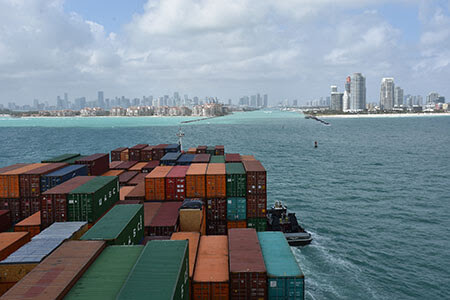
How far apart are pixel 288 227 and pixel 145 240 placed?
21.2 metres

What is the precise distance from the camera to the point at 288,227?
3919 cm

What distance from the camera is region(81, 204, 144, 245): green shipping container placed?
19006mm

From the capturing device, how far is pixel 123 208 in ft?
81.7

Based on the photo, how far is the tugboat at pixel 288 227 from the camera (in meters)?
36.6

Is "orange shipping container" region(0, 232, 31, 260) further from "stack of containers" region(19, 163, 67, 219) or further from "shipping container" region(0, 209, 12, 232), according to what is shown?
"stack of containers" region(19, 163, 67, 219)

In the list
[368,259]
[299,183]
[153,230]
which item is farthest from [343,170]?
[153,230]

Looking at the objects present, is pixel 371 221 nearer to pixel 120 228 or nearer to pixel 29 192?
pixel 120 228

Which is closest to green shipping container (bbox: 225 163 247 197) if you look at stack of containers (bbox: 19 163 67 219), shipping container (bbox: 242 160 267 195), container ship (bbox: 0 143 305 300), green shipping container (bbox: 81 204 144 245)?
container ship (bbox: 0 143 305 300)

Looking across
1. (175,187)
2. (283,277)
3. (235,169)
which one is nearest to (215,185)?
(235,169)

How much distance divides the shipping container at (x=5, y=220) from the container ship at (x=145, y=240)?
0.11m

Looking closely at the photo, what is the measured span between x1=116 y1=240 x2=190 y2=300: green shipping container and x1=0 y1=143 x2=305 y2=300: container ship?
0.15 ft

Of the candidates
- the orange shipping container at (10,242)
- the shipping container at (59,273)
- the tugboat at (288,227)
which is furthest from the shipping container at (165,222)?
the tugboat at (288,227)

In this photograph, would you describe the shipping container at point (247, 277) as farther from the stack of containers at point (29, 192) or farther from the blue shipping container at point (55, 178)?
the stack of containers at point (29, 192)

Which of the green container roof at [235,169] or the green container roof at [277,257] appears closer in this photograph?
the green container roof at [277,257]
